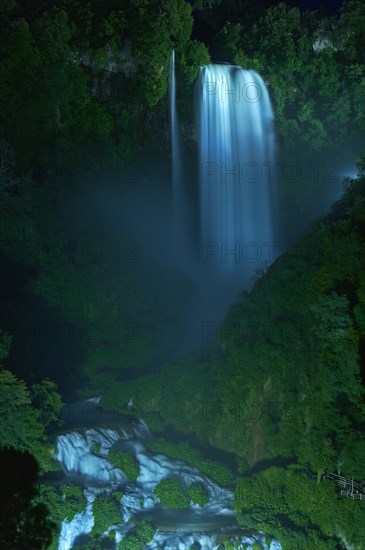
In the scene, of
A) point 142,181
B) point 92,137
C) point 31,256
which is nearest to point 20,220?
point 31,256

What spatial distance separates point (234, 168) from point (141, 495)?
16883 millimetres

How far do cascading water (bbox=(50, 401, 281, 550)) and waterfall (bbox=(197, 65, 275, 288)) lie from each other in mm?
11806

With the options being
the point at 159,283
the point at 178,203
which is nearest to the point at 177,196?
the point at 178,203

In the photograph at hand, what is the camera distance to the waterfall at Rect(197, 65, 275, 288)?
84.6 ft

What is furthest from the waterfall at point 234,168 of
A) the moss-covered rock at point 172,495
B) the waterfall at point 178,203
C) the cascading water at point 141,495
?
the moss-covered rock at point 172,495

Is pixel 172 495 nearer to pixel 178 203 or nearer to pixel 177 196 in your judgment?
pixel 178 203

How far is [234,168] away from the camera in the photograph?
86.8 feet

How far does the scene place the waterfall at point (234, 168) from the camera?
84.6ft

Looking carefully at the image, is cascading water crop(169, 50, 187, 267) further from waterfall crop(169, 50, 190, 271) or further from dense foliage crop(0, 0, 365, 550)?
dense foliage crop(0, 0, 365, 550)

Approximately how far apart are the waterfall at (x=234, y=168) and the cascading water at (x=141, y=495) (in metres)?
11.8

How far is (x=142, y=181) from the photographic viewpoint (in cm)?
2500

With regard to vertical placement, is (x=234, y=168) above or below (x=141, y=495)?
above

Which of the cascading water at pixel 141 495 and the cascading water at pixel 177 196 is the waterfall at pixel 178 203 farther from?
the cascading water at pixel 141 495

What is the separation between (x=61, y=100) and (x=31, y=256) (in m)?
6.17
